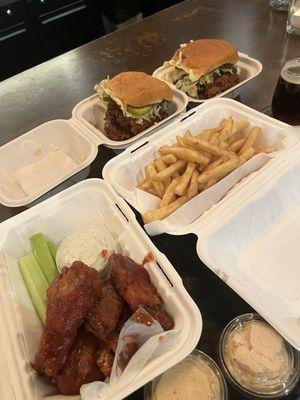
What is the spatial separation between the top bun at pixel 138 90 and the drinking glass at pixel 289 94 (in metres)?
0.62

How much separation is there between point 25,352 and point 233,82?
1.90 meters

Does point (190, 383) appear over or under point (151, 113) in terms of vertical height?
under

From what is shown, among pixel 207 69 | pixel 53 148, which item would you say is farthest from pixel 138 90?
pixel 53 148

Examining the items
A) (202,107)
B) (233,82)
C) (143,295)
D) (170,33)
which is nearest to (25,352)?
(143,295)

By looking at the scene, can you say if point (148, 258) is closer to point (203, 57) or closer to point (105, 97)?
point (105, 97)

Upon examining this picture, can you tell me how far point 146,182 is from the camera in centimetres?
168

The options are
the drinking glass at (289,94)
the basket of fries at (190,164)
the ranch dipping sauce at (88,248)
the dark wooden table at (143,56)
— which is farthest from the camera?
the dark wooden table at (143,56)

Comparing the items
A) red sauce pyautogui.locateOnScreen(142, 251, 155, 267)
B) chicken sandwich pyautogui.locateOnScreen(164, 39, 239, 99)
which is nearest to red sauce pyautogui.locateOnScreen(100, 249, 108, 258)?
red sauce pyautogui.locateOnScreen(142, 251, 155, 267)

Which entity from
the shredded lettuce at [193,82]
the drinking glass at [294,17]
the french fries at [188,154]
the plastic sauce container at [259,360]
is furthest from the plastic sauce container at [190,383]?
the drinking glass at [294,17]

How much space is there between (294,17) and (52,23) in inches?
106

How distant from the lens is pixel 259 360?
112 centimetres

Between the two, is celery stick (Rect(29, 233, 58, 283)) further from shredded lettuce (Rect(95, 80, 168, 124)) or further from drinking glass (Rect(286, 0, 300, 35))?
drinking glass (Rect(286, 0, 300, 35))

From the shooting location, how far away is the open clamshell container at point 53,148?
200 centimetres

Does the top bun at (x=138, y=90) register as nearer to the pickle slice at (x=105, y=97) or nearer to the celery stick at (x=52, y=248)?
the pickle slice at (x=105, y=97)
